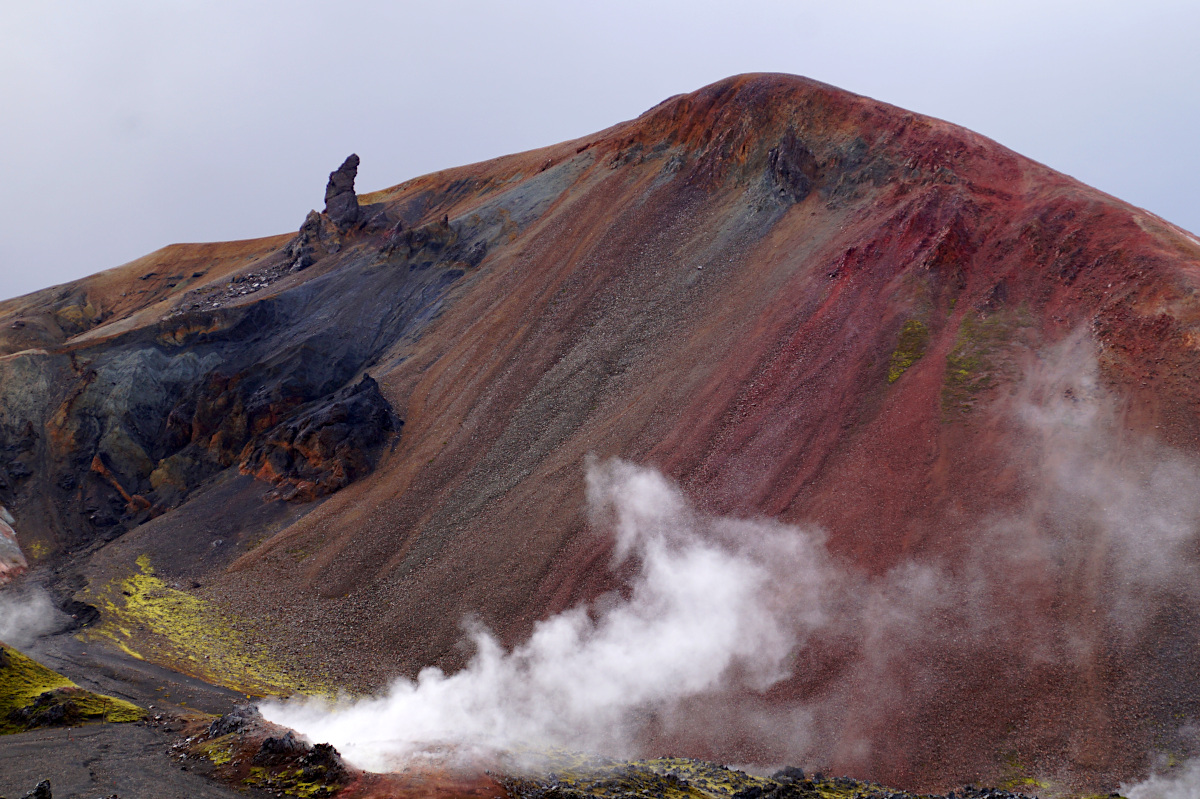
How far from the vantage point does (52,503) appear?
46.2 m

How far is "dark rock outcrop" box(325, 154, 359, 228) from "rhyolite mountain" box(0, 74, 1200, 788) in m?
5.74

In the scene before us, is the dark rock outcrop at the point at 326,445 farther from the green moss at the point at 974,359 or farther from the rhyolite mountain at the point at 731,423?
the green moss at the point at 974,359

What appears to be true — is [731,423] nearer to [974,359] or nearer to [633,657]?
[974,359]

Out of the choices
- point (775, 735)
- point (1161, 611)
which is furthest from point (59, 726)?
point (1161, 611)

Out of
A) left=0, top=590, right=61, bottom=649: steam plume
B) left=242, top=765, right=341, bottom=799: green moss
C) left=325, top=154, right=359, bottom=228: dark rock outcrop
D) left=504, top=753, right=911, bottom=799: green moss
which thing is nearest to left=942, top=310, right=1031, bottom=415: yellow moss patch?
left=504, top=753, right=911, bottom=799: green moss

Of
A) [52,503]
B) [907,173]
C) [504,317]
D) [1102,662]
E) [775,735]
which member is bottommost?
[775,735]

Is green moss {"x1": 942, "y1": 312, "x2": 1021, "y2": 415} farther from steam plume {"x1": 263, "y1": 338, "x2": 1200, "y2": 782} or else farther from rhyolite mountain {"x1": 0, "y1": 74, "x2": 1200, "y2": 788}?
steam plume {"x1": 263, "y1": 338, "x2": 1200, "y2": 782}

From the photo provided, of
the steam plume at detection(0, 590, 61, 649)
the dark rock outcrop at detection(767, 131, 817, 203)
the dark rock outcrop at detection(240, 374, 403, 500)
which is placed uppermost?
the dark rock outcrop at detection(767, 131, 817, 203)

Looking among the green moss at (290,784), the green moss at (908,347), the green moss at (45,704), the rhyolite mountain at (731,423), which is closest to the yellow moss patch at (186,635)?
the rhyolite mountain at (731,423)

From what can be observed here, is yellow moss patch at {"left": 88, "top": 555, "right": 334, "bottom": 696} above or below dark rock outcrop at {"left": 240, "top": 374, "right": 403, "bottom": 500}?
below

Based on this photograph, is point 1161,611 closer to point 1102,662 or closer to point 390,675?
point 1102,662

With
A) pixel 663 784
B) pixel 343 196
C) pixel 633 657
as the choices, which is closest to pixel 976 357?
pixel 633 657

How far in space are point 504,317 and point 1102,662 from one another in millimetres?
37396

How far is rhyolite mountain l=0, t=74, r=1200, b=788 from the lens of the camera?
68.9 feet
